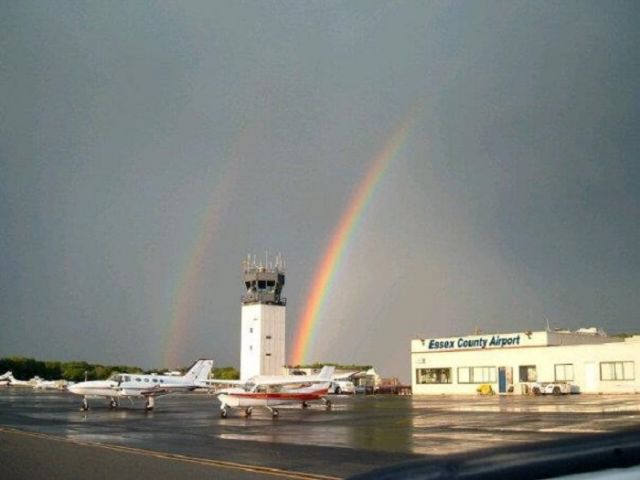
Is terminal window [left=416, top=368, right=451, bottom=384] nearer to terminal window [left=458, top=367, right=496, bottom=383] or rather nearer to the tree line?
terminal window [left=458, top=367, right=496, bottom=383]

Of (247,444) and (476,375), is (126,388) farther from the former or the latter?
(476,375)

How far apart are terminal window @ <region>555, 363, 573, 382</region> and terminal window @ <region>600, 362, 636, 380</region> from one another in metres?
3.13

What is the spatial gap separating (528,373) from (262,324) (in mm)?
41969

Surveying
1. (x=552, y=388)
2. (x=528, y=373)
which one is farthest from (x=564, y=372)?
(x=528, y=373)

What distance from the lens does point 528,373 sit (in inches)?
2653

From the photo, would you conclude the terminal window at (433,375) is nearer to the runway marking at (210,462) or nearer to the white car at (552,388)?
the white car at (552,388)

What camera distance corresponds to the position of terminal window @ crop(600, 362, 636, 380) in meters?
57.8

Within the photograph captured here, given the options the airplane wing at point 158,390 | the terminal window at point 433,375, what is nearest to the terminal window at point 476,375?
the terminal window at point 433,375

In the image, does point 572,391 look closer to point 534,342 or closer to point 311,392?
point 534,342

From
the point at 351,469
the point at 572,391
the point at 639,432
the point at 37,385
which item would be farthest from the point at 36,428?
the point at 37,385

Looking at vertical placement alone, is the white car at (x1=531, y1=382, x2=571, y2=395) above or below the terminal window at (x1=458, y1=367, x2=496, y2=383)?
below

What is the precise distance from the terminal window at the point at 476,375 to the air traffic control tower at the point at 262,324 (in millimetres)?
32207

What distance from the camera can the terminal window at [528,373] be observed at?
66.7 meters

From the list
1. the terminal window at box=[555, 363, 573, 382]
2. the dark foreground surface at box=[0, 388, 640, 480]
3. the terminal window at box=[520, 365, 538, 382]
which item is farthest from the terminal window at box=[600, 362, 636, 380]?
the dark foreground surface at box=[0, 388, 640, 480]
